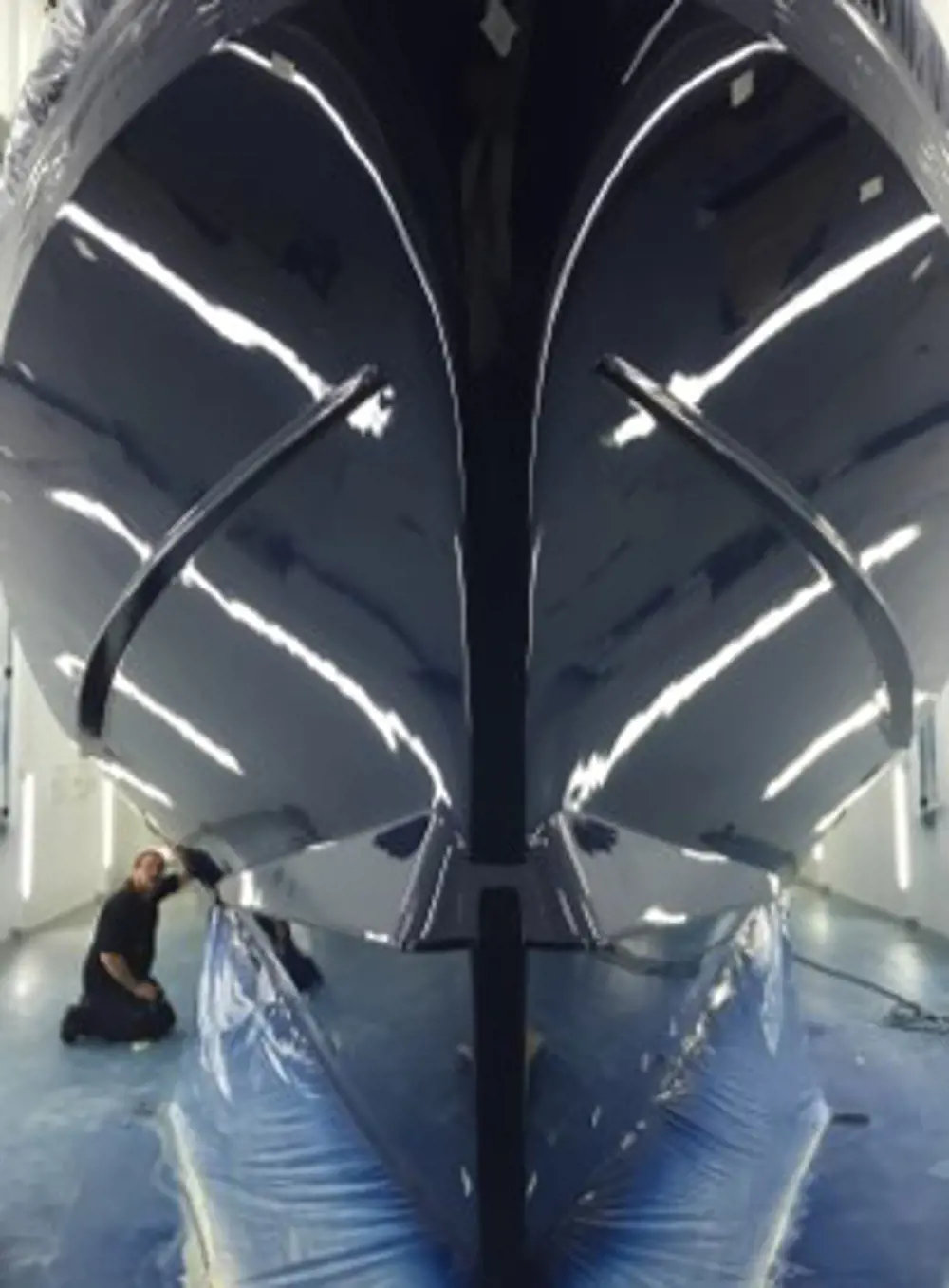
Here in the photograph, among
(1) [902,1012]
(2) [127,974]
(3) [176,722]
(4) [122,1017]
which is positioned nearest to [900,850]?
(1) [902,1012]

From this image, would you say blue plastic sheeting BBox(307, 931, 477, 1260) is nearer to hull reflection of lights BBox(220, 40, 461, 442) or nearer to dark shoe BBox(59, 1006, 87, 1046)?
hull reflection of lights BBox(220, 40, 461, 442)

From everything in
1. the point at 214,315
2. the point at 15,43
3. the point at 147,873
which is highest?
the point at 15,43

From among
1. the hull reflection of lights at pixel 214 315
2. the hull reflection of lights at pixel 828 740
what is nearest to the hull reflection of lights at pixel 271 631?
the hull reflection of lights at pixel 214 315

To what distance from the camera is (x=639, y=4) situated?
1.36m

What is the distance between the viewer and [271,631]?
202 cm

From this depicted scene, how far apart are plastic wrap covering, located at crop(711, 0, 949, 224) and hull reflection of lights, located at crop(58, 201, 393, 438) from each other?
622 mm

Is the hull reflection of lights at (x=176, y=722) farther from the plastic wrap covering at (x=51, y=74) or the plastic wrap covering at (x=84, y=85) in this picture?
the plastic wrap covering at (x=51, y=74)

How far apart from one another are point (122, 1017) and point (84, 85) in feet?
12.0

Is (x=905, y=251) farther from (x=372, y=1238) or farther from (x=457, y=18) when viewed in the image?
(x=372, y=1238)

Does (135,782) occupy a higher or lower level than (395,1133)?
higher

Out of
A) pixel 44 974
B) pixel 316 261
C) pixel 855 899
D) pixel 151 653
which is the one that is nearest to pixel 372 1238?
pixel 151 653

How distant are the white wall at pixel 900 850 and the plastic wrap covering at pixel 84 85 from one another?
206 inches

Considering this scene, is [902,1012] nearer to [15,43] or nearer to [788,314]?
[788,314]

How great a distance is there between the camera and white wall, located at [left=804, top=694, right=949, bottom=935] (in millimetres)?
6945
